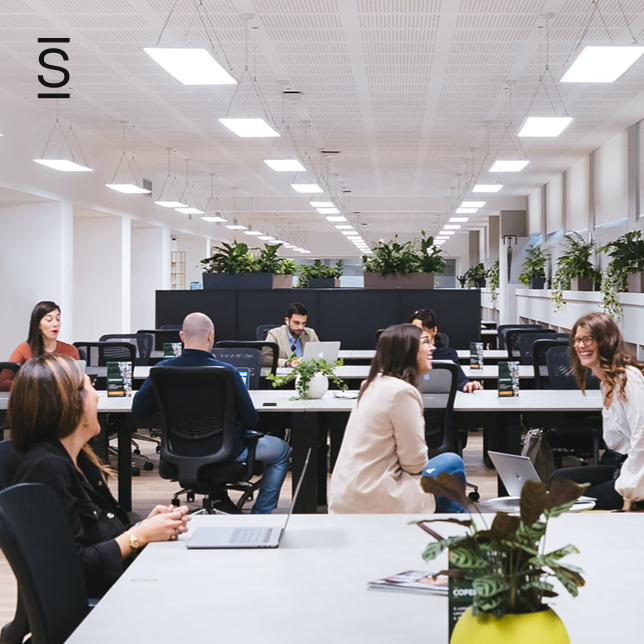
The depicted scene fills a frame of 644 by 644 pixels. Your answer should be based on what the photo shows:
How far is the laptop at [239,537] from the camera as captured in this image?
2.26 meters

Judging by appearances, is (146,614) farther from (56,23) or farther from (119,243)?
(119,243)

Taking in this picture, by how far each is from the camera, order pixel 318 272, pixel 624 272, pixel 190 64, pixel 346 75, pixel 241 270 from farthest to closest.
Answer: pixel 318 272 → pixel 241 270 → pixel 624 272 → pixel 346 75 → pixel 190 64

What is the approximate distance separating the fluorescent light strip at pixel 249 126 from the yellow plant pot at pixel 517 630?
6.13 meters

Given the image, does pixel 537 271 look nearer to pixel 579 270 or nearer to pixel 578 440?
pixel 579 270

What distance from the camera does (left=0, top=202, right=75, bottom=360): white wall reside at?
437 inches

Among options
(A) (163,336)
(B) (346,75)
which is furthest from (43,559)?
(A) (163,336)

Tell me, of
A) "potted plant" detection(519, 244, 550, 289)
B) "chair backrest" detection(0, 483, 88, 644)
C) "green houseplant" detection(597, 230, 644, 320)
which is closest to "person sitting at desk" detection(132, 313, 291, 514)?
"chair backrest" detection(0, 483, 88, 644)

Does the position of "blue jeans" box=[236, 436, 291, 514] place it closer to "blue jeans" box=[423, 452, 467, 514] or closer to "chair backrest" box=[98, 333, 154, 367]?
"blue jeans" box=[423, 452, 467, 514]

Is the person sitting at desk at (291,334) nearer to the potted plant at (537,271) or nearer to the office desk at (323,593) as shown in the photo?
the office desk at (323,593)

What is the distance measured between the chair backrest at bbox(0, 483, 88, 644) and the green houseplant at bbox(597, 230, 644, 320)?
27.7 feet

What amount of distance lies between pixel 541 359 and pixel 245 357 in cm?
223

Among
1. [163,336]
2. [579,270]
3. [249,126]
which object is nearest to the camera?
[249,126]

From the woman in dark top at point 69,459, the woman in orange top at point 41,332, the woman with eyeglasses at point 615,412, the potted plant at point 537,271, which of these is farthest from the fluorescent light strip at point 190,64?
the potted plant at point 537,271

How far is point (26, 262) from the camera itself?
11234 millimetres
